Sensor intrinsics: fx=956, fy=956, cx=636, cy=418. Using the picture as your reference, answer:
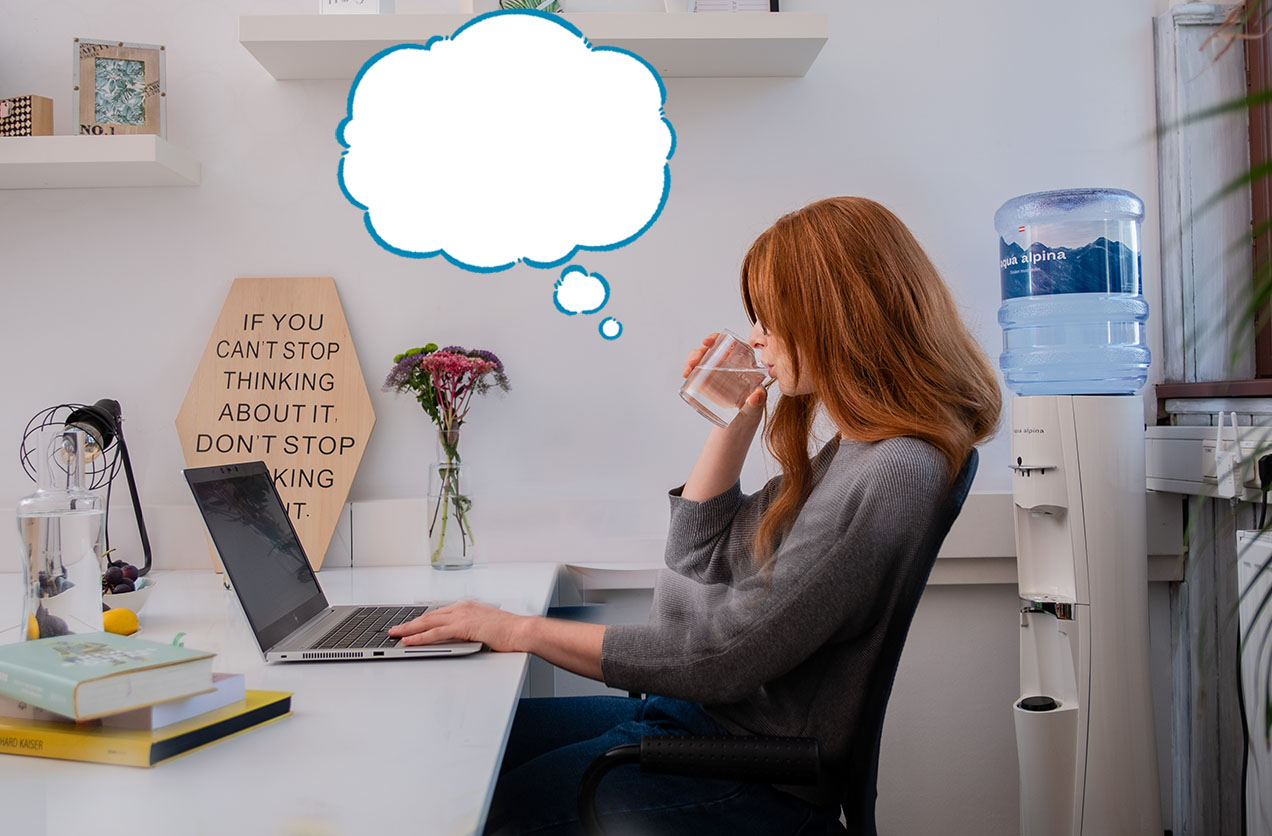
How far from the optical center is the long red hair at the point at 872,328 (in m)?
1.21

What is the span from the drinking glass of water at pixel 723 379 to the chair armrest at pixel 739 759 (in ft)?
1.99

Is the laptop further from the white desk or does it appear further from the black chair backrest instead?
the black chair backrest

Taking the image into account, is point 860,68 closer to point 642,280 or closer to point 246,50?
point 642,280

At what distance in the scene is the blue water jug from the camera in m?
2.00

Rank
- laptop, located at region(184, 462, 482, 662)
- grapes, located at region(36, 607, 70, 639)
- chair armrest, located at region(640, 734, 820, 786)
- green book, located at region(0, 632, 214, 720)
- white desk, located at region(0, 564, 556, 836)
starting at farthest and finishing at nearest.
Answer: laptop, located at region(184, 462, 482, 662) → grapes, located at region(36, 607, 70, 639) → chair armrest, located at region(640, 734, 820, 786) → green book, located at region(0, 632, 214, 720) → white desk, located at region(0, 564, 556, 836)

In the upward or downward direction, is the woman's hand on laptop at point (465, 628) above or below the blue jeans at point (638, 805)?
above

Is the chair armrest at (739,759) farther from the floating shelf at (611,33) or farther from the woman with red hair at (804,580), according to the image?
the floating shelf at (611,33)

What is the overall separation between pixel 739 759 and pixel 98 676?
25.2 inches

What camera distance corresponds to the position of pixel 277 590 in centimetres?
144

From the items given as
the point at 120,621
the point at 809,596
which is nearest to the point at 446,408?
the point at 120,621

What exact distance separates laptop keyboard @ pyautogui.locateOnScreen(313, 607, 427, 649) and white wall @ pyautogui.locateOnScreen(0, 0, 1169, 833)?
25.9 inches

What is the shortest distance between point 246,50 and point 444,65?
0.46 m

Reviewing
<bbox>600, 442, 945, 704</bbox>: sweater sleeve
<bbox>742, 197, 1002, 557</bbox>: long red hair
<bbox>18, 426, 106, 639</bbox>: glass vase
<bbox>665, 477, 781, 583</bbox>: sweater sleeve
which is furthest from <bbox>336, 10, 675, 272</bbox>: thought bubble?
<bbox>600, 442, 945, 704</bbox>: sweater sleeve

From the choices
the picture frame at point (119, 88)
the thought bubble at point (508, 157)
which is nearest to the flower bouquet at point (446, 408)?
the thought bubble at point (508, 157)
